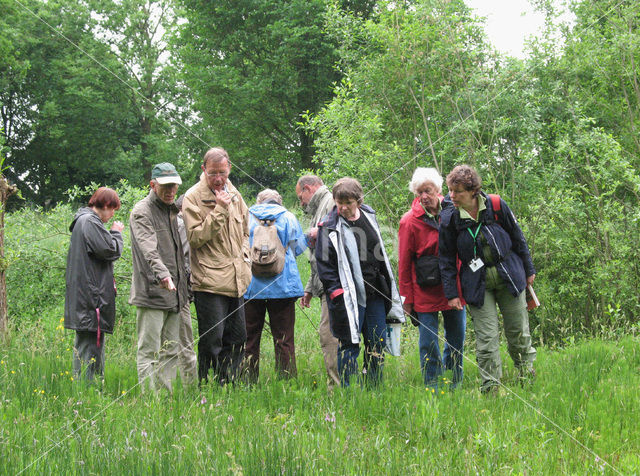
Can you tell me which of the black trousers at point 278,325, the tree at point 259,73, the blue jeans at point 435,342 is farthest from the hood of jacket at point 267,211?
the tree at point 259,73

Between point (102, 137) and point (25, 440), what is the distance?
106ft

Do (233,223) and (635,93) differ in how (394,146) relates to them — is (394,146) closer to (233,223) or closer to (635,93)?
(635,93)

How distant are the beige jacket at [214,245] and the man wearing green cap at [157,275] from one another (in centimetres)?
14

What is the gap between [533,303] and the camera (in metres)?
5.02

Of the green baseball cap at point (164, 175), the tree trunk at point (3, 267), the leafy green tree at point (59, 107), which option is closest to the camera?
the green baseball cap at point (164, 175)

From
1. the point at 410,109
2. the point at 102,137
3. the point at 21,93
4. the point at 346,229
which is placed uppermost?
the point at 21,93

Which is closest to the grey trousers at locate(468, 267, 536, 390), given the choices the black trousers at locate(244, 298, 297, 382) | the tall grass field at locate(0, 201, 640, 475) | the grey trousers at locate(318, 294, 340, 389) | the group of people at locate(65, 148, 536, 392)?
the group of people at locate(65, 148, 536, 392)

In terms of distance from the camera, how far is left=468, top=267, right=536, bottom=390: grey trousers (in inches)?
187

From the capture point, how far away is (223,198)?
16.2 feet

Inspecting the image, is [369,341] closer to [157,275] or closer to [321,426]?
[321,426]

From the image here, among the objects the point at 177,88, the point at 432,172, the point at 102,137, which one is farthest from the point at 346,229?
the point at 102,137

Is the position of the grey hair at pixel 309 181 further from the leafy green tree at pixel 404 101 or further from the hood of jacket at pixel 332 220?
the leafy green tree at pixel 404 101

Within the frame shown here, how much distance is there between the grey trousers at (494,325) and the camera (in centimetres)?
475

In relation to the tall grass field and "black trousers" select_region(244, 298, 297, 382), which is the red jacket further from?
"black trousers" select_region(244, 298, 297, 382)
